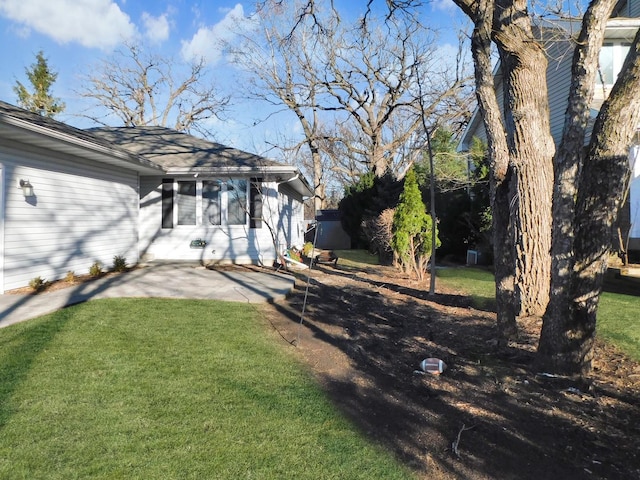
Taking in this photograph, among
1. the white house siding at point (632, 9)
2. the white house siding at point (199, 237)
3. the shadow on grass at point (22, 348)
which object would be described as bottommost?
the shadow on grass at point (22, 348)

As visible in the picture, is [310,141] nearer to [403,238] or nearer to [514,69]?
[403,238]

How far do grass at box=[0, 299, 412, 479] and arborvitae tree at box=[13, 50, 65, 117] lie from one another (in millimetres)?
27334

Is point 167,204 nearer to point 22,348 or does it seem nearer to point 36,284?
point 36,284

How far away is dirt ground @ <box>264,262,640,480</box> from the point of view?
2645 millimetres

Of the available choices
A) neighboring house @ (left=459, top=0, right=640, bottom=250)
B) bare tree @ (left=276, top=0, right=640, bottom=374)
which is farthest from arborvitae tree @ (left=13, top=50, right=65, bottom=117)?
bare tree @ (left=276, top=0, right=640, bottom=374)

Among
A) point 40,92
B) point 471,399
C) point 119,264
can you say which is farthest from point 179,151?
point 40,92

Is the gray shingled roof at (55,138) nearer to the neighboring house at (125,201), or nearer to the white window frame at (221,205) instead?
the neighboring house at (125,201)

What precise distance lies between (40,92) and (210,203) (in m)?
22.8

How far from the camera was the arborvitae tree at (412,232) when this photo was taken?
11.2 m

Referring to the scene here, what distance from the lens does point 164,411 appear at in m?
3.19

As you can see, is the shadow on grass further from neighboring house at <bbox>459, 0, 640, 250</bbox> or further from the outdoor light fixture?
neighboring house at <bbox>459, 0, 640, 250</bbox>

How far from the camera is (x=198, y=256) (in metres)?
11.9

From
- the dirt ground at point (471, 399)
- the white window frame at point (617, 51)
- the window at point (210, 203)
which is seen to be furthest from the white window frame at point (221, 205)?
the white window frame at point (617, 51)

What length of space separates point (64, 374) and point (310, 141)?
83.2ft
